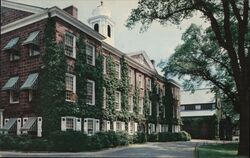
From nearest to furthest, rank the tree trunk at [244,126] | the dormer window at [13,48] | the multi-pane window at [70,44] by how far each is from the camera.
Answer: the tree trunk at [244,126], the multi-pane window at [70,44], the dormer window at [13,48]

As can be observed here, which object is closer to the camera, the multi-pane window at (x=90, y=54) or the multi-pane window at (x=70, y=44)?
the multi-pane window at (x=70, y=44)

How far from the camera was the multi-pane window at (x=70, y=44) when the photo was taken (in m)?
29.1

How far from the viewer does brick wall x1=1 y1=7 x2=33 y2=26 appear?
30.1 meters

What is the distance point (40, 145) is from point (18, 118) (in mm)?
4609

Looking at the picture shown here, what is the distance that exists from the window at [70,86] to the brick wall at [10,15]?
6289 mm

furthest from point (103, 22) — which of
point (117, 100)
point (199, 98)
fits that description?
point (199, 98)

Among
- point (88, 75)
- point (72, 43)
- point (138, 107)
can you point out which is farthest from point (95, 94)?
point (138, 107)

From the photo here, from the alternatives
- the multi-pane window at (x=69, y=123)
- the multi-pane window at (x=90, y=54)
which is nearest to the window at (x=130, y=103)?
the multi-pane window at (x=90, y=54)

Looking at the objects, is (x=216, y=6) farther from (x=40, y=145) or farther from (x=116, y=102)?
(x=116, y=102)

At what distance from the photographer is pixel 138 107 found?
4375 centimetres

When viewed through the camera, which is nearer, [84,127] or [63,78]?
[63,78]

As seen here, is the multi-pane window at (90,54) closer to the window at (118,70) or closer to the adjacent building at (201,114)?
the window at (118,70)

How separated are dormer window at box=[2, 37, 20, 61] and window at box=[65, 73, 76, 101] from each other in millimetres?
4613

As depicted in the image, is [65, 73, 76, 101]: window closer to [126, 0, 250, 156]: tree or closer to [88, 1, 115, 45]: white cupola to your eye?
[126, 0, 250, 156]: tree
